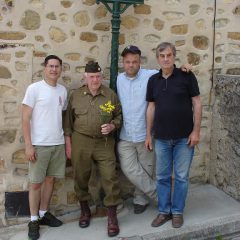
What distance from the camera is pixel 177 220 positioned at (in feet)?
13.4

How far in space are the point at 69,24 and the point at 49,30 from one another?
23 centimetres

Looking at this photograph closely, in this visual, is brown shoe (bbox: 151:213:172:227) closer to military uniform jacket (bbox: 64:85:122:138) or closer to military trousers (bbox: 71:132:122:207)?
military trousers (bbox: 71:132:122:207)

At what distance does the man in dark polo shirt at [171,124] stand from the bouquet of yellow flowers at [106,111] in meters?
0.38

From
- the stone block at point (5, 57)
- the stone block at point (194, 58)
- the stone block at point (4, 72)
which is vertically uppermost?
the stone block at point (194, 58)

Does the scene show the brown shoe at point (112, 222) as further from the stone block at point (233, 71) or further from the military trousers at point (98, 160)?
the stone block at point (233, 71)

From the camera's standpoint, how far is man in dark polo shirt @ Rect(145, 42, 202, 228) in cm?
387

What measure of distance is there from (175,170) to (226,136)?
1.04 metres

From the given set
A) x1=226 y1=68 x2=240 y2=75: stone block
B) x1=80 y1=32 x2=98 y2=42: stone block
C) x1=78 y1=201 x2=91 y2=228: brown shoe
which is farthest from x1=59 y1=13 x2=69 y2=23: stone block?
x1=226 y1=68 x2=240 y2=75: stone block

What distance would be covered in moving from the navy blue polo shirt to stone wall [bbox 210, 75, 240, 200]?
876 mm

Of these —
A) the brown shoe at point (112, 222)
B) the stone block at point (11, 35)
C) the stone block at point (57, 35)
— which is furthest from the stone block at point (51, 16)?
the brown shoe at point (112, 222)

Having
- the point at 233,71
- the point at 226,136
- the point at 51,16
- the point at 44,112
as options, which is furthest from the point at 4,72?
the point at 233,71

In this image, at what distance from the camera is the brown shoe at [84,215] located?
4297 millimetres

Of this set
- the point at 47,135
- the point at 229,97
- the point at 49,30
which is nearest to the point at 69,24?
the point at 49,30

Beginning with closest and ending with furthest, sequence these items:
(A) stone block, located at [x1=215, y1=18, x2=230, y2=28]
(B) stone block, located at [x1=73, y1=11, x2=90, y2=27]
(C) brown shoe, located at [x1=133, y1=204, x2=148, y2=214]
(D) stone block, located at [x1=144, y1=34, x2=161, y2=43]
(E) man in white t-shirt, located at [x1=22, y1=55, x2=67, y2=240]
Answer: (E) man in white t-shirt, located at [x1=22, y1=55, x2=67, y2=240] → (B) stone block, located at [x1=73, y1=11, x2=90, y2=27] → (C) brown shoe, located at [x1=133, y1=204, x2=148, y2=214] → (D) stone block, located at [x1=144, y1=34, x2=161, y2=43] → (A) stone block, located at [x1=215, y1=18, x2=230, y2=28]
